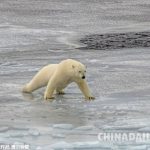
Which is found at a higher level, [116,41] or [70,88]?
[70,88]

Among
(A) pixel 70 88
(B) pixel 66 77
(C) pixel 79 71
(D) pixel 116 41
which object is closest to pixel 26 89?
(A) pixel 70 88

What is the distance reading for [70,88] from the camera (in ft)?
34.3

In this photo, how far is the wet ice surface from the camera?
760 cm

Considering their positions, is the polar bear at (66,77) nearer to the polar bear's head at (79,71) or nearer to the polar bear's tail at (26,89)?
the polar bear's head at (79,71)

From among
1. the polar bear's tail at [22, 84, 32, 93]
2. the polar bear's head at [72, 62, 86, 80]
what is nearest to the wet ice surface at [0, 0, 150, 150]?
the polar bear's tail at [22, 84, 32, 93]

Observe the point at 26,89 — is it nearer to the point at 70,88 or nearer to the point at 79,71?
the point at 70,88

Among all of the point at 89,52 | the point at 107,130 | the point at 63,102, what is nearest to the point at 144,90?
the point at 63,102

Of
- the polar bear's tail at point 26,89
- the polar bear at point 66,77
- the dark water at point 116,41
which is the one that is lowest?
the dark water at point 116,41

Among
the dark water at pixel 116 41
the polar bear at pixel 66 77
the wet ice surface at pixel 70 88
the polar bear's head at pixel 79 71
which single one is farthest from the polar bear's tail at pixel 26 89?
the dark water at pixel 116 41

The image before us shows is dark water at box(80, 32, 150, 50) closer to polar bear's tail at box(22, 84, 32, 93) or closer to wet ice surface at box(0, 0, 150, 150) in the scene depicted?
wet ice surface at box(0, 0, 150, 150)

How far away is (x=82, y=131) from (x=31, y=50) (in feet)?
24.8

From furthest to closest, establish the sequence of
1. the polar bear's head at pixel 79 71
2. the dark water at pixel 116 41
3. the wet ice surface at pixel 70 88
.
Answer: the dark water at pixel 116 41 → the polar bear's head at pixel 79 71 → the wet ice surface at pixel 70 88

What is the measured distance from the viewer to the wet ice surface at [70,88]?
7.60 meters

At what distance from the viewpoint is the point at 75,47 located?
51.2 ft
